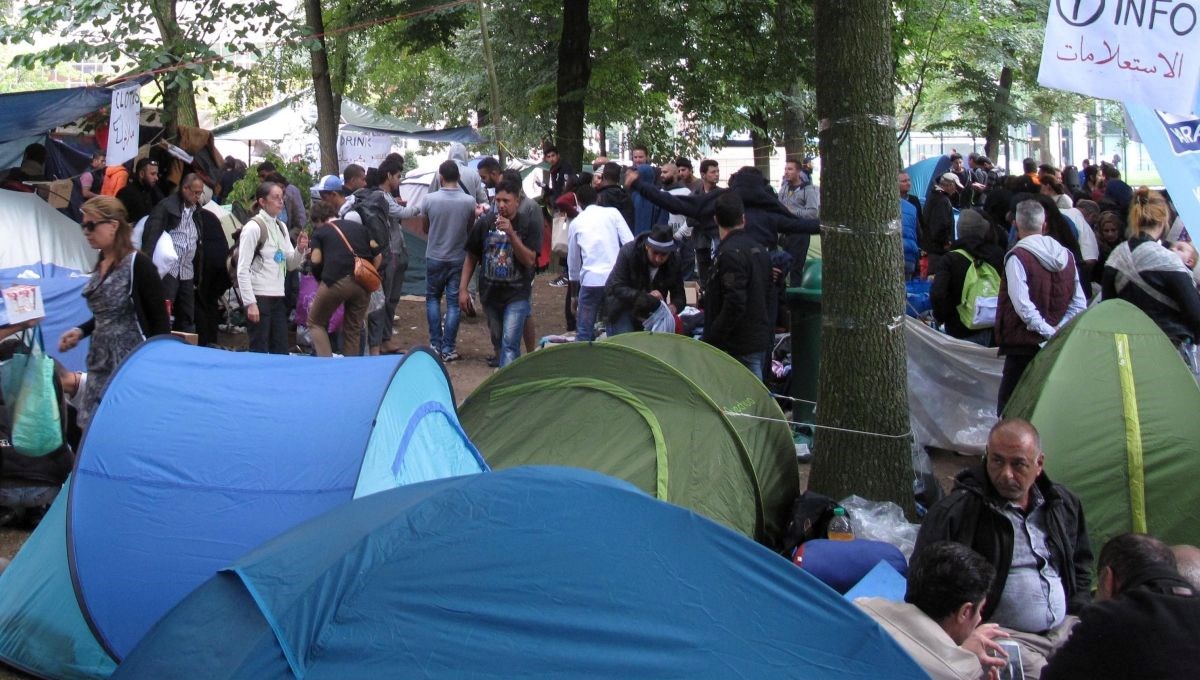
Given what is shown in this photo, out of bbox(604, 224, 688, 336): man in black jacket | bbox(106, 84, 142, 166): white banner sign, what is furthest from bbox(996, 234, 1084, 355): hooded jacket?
bbox(106, 84, 142, 166): white banner sign

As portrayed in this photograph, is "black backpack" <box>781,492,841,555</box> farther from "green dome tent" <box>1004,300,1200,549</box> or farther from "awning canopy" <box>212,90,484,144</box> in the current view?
"awning canopy" <box>212,90,484,144</box>

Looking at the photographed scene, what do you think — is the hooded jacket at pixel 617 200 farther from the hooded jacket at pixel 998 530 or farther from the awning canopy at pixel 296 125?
the awning canopy at pixel 296 125

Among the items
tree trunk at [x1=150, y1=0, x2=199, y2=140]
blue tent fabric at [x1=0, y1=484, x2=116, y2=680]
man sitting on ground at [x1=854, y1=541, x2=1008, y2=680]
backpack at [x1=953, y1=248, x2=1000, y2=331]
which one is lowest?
blue tent fabric at [x1=0, y1=484, x2=116, y2=680]

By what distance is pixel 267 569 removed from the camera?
365cm

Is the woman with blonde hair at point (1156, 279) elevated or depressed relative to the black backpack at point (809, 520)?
elevated

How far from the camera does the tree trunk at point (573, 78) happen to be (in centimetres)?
1599

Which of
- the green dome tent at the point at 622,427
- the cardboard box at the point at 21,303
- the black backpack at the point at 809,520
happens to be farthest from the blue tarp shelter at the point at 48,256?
the black backpack at the point at 809,520

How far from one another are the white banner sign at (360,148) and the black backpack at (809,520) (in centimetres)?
1341

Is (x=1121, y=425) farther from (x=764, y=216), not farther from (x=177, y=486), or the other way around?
(x=177, y=486)

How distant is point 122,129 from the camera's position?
1056 centimetres

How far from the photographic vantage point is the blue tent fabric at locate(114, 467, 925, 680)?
11.1 feet

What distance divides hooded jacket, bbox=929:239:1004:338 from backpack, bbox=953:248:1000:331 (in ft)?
0.11

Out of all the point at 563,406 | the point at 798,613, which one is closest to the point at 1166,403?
the point at 563,406

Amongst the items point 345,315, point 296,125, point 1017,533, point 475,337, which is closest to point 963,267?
point 1017,533
